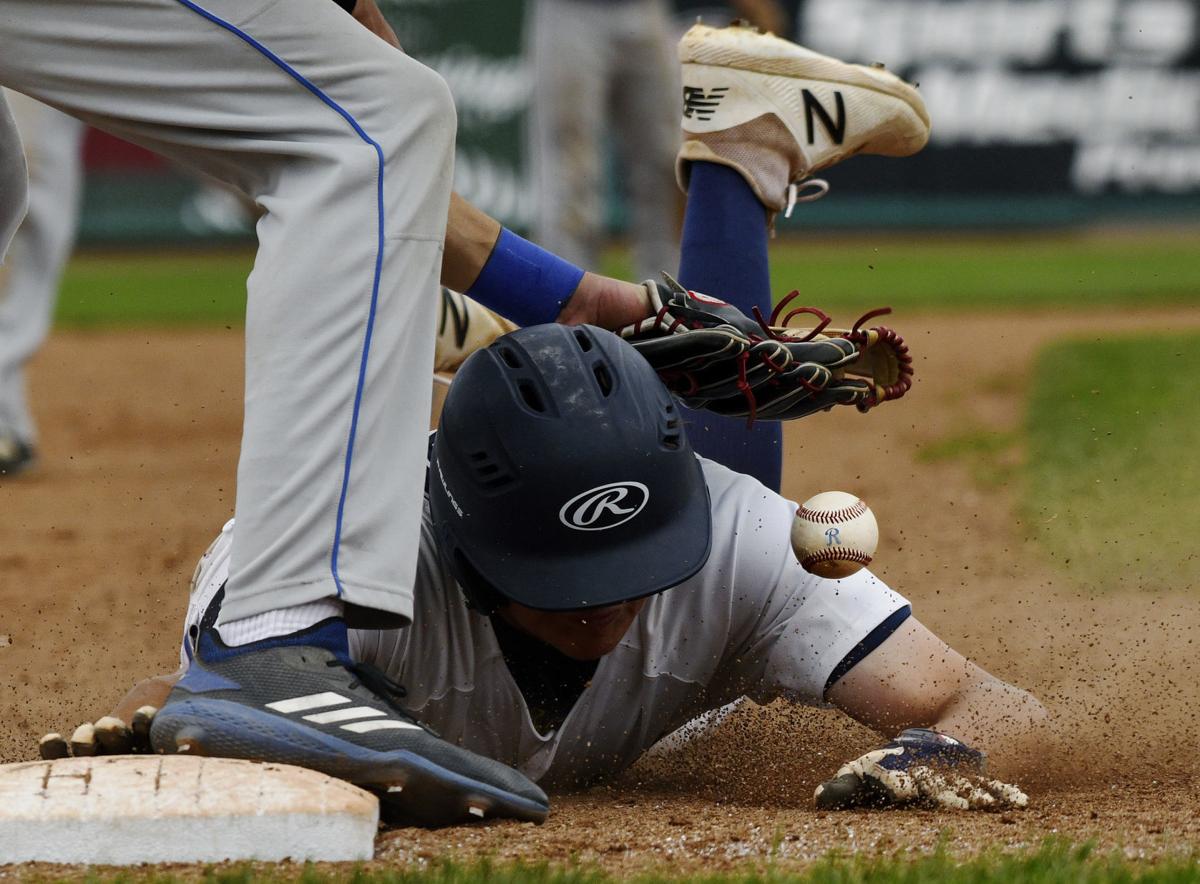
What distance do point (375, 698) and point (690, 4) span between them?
13.5 m

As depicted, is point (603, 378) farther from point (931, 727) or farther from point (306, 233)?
point (931, 727)

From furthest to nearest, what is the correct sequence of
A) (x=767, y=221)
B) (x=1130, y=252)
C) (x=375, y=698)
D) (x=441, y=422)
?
(x=1130, y=252) → (x=767, y=221) → (x=441, y=422) → (x=375, y=698)

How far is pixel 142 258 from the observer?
1526 centimetres

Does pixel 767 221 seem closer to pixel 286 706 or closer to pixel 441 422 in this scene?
pixel 441 422

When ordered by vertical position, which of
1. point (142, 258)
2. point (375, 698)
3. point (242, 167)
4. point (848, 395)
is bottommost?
point (142, 258)

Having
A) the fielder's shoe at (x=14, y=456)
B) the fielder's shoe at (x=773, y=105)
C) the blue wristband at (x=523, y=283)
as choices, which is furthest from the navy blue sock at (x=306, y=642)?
the fielder's shoe at (x=14, y=456)

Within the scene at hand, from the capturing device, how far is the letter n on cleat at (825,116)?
342cm

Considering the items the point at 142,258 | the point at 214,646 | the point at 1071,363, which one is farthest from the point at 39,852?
the point at 142,258

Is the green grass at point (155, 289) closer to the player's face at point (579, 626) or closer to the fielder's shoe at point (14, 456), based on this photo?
the fielder's shoe at point (14, 456)

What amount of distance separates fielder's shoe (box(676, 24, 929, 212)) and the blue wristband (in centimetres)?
93

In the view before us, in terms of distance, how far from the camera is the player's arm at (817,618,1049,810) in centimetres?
241

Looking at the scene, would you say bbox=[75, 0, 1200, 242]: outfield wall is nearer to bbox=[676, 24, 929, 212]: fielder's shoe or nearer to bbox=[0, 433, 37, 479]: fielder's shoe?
bbox=[0, 433, 37, 479]: fielder's shoe

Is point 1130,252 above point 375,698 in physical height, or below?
below

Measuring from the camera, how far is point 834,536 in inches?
98.8
